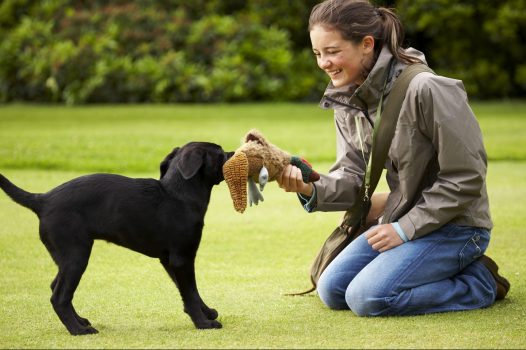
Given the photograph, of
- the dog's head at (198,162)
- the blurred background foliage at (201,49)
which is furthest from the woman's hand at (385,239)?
the blurred background foliage at (201,49)

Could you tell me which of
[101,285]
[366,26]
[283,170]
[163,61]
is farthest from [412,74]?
[163,61]

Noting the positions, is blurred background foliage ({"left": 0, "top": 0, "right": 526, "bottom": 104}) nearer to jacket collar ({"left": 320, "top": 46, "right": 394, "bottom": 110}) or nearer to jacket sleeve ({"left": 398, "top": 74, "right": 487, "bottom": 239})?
jacket collar ({"left": 320, "top": 46, "right": 394, "bottom": 110})

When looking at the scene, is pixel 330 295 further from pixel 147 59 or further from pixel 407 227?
pixel 147 59

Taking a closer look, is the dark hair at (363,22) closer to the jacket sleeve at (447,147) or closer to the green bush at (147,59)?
the jacket sleeve at (447,147)

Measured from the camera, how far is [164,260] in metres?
4.11

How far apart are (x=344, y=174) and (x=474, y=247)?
30.2 inches

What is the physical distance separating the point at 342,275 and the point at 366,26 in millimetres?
1237

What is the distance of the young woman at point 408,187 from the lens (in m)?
4.27

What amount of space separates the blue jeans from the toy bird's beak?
73cm

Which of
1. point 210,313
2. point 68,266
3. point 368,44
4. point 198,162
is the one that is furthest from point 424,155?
point 68,266

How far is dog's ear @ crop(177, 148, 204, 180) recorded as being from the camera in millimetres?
3947

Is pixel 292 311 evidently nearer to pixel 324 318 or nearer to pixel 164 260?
pixel 324 318

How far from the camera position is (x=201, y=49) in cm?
1988

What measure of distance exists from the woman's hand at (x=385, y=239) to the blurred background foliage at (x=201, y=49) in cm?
1459
